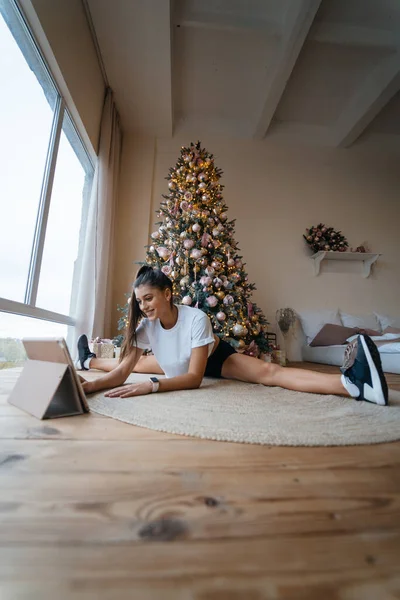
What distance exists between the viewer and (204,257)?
2473mm

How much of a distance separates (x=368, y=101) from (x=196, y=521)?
419 cm

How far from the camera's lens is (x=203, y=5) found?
2.46 metres

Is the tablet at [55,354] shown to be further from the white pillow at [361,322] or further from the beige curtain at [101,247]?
the white pillow at [361,322]

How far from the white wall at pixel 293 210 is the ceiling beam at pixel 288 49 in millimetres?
676

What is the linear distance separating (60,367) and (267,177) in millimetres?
3754

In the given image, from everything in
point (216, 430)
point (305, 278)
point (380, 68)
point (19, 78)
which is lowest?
point (216, 430)

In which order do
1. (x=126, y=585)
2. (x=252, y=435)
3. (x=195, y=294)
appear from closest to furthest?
1. (x=126, y=585)
2. (x=252, y=435)
3. (x=195, y=294)

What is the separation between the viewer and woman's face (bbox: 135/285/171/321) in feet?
4.22

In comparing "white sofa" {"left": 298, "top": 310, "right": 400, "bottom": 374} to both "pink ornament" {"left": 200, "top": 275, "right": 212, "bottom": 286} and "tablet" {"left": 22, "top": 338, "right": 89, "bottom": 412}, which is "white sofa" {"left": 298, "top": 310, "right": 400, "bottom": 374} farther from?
"tablet" {"left": 22, "top": 338, "right": 89, "bottom": 412}

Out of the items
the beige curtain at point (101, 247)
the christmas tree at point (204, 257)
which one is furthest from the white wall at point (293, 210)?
the christmas tree at point (204, 257)

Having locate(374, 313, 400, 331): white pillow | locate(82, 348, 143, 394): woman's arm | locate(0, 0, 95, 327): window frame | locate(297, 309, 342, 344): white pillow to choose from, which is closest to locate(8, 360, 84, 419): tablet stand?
locate(82, 348, 143, 394): woman's arm

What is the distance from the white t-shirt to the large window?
2.84 feet

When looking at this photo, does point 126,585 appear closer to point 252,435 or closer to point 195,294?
point 252,435

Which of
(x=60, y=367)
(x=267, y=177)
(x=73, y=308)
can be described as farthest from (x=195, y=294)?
(x=267, y=177)
